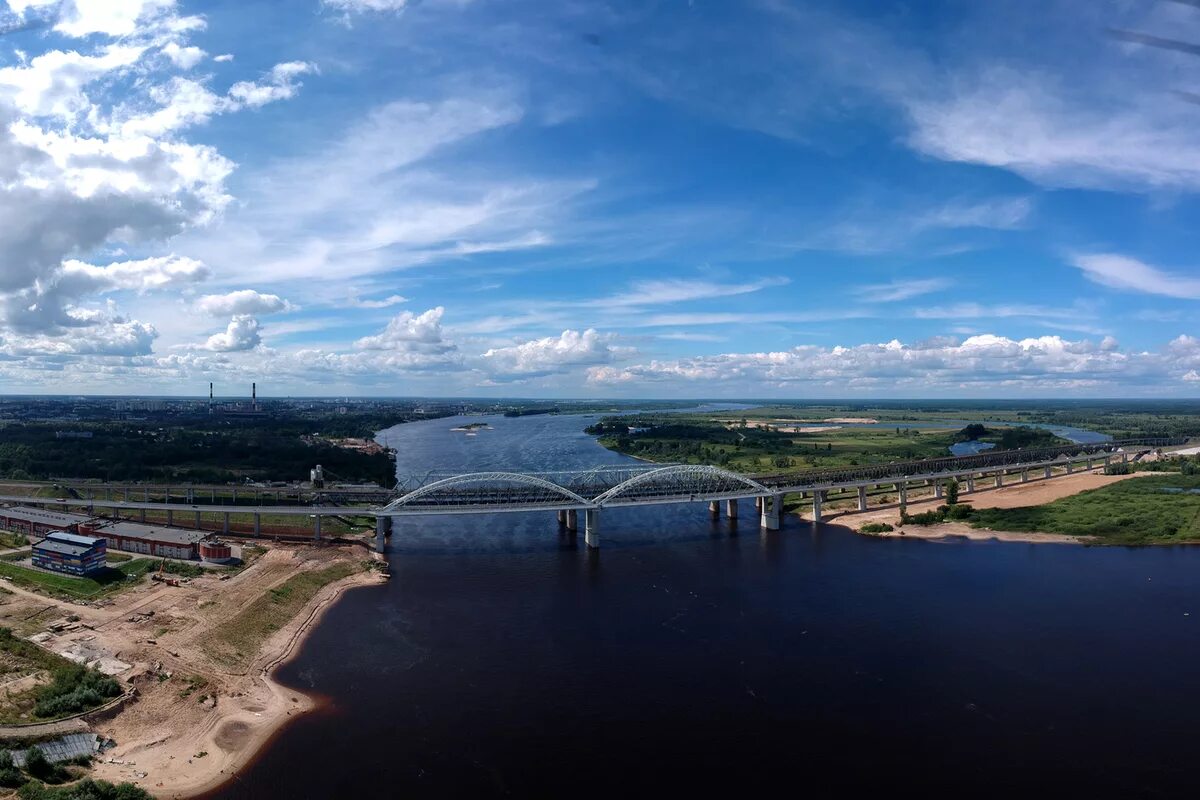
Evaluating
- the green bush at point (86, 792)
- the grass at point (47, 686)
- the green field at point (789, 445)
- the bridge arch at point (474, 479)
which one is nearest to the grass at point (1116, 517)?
the green field at point (789, 445)

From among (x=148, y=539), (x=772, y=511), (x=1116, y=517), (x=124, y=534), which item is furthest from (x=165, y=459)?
(x=1116, y=517)

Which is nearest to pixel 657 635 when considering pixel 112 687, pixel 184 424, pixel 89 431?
pixel 112 687

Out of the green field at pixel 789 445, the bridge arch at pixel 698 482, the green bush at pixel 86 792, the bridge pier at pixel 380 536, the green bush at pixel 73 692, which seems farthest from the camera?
the green field at pixel 789 445

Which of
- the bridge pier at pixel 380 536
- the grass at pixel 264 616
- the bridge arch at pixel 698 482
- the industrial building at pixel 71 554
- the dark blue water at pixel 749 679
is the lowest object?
the dark blue water at pixel 749 679

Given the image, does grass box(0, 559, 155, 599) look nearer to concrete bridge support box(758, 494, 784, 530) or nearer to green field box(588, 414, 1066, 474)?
concrete bridge support box(758, 494, 784, 530)

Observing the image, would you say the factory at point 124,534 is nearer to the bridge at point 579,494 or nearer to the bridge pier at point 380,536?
the bridge at point 579,494

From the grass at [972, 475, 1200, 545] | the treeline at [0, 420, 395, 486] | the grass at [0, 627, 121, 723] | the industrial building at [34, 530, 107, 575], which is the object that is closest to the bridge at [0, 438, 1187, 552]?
the grass at [972, 475, 1200, 545]

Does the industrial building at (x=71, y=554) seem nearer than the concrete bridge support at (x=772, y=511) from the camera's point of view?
Yes
